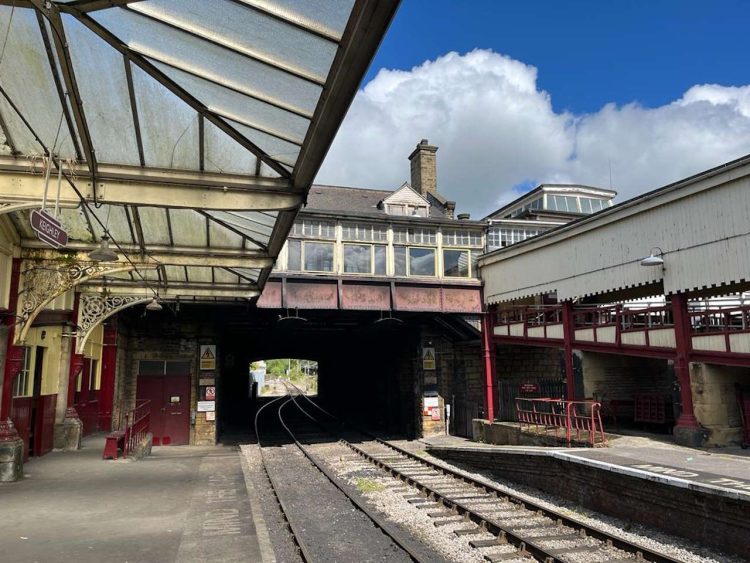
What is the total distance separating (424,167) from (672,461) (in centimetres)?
2274

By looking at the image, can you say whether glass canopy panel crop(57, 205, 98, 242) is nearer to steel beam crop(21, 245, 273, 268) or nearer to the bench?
steel beam crop(21, 245, 273, 268)

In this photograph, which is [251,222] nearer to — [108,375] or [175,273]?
[175,273]

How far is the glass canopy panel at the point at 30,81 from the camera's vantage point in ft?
19.9

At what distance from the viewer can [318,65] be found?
205 inches

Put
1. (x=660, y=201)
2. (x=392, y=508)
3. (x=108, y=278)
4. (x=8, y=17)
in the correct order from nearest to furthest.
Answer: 1. (x=8, y=17)
2. (x=392, y=508)
3. (x=660, y=201)
4. (x=108, y=278)

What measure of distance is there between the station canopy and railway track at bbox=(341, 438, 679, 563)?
19.6 feet

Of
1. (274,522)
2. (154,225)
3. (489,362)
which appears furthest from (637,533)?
(489,362)

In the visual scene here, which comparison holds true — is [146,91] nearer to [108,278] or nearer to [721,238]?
[108,278]

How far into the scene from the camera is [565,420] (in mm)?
16797

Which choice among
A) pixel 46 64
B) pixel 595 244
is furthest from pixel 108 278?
pixel 595 244

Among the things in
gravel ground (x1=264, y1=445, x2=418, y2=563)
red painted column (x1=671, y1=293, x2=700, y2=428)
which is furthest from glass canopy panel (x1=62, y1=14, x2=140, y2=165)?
red painted column (x1=671, y1=293, x2=700, y2=428)

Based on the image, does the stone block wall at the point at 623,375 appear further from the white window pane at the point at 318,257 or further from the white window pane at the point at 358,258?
the white window pane at the point at 318,257

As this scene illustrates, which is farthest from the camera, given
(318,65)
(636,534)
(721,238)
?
(721,238)

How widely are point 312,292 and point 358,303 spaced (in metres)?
1.68
